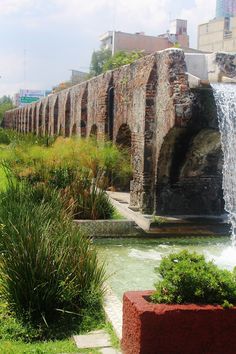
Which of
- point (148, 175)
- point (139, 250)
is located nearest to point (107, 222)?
point (139, 250)

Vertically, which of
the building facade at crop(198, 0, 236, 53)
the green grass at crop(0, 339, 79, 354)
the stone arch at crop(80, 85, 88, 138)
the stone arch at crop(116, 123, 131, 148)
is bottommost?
the green grass at crop(0, 339, 79, 354)

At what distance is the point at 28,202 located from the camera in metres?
6.52

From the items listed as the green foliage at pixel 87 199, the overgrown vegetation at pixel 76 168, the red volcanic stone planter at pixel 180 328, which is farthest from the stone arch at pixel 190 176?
the red volcanic stone planter at pixel 180 328

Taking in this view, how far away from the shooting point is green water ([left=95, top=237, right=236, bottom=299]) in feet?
21.8

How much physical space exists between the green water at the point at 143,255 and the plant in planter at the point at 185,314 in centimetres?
232

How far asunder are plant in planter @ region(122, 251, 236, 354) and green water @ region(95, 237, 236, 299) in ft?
7.63

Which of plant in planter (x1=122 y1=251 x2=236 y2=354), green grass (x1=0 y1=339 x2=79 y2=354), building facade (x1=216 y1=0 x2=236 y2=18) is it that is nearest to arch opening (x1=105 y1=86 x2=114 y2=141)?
green grass (x1=0 y1=339 x2=79 y2=354)

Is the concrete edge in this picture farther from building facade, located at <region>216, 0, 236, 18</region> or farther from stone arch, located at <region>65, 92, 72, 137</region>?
building facade, located at <region>216, 0, 236, 18</region>

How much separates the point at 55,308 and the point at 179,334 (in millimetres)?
1580

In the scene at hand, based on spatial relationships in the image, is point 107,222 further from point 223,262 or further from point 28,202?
point 28,202

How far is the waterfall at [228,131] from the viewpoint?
30.4 ft

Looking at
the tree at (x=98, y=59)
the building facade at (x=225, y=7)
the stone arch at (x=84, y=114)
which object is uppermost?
the building facade at (x=225, y=7)

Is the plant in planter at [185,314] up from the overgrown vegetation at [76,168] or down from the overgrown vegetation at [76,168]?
down

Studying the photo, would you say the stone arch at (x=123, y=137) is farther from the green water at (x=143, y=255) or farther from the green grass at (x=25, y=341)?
the green grass at (x=25, y=341)
